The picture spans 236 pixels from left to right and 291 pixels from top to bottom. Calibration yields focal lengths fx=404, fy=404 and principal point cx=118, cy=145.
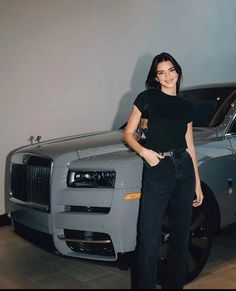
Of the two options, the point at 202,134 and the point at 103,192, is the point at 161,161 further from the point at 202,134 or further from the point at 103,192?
the point at 202,134

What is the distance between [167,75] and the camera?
8.46 ft

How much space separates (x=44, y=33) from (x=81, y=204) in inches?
120

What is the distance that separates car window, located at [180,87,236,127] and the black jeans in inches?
49.4

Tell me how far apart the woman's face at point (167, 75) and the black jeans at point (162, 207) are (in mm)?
448

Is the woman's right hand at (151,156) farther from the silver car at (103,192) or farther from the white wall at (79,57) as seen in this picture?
the white wall at (79,57)

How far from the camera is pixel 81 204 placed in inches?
115

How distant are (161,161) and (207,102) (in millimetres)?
1714

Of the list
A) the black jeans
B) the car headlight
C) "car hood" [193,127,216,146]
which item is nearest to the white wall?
the car headlight

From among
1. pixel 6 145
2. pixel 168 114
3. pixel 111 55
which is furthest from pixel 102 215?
pixel 111 55

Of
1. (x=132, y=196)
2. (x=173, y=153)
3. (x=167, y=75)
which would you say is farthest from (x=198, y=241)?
(x=167, y=75)

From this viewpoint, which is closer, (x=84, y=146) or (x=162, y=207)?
(x=162, y=207)

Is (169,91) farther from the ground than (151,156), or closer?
farther from the ground

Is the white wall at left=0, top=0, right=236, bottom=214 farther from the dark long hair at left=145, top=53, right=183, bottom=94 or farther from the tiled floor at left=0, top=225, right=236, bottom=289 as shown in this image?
the dark long hair at left=145, top=53, right=183, bottom=94

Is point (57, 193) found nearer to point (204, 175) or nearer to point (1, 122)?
point (204, 175)
